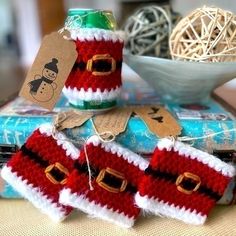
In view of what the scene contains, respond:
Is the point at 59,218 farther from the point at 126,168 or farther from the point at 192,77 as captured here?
the point at 192,77

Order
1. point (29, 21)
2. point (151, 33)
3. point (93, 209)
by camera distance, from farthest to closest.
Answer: point (29, 21) < point (151, 33) < point (93, 209)

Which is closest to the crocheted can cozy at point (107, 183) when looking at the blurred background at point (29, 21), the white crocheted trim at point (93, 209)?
the white crocheted trim at point (93, 209)

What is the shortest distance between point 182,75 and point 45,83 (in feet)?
0.63

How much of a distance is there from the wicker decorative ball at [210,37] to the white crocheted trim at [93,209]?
0.23 meters

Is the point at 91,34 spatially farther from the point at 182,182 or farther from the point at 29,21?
the point at 29,21

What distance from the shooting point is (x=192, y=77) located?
16.8 inches

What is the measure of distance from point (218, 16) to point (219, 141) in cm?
17

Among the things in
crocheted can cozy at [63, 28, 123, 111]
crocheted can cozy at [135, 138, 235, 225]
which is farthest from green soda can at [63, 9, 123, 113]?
crocheted can cozy at [135, 138, 235, 225]

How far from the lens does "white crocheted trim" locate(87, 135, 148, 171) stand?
0.35 meters

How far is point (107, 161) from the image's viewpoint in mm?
354

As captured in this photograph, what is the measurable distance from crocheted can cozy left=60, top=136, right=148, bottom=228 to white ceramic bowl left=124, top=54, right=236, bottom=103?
0.14 m

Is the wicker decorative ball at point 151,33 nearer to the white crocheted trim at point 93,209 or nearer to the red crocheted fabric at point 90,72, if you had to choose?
the red crocheted fabric at point 90,72

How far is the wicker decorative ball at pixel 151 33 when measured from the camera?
1.70 feet

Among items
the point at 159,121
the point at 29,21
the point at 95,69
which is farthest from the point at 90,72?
the point at 29,21
